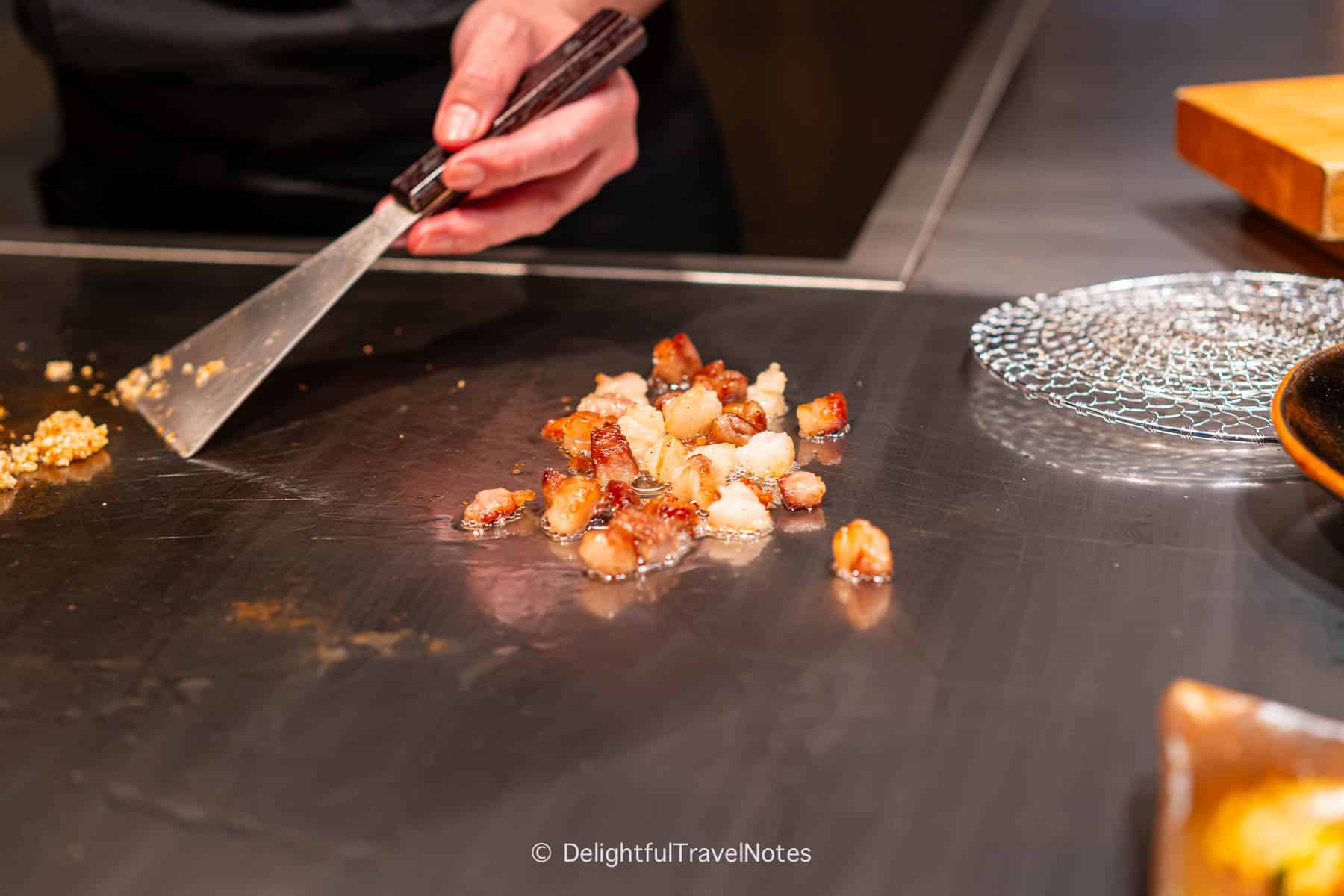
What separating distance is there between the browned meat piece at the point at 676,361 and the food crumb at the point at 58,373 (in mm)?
463

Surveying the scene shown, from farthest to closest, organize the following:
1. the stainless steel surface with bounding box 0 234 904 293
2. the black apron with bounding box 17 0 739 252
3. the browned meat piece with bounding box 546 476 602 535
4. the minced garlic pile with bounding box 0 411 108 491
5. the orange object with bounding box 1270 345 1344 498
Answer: the black apron with bounding box 17 0 739 252
the stainless steel surface with bounding box 0 234 904 293
the minced garlic pile with bounding box 0 411 108 491
the browned meat piece with bounding box 546 476 602 535
the orange object with bounding box 1270 345 1344 498

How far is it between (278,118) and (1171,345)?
3.05 ft

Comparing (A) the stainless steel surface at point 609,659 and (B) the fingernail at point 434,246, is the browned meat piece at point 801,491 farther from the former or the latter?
(B) the fingernail at point 434,246

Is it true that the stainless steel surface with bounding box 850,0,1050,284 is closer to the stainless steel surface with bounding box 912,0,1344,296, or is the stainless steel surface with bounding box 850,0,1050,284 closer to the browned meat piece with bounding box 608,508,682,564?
the stainless steel surface with bounding box 912,0,1344,296

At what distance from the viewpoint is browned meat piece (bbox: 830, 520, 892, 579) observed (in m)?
0.62

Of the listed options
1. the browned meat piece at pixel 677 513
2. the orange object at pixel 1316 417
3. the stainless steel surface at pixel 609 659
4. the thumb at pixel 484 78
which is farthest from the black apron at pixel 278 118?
the orange object at pixel 1316 417

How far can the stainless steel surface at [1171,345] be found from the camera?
0.76m

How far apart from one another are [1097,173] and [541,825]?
3.42ft

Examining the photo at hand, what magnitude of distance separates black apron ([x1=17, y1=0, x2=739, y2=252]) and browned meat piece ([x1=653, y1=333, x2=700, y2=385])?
1.82 feet

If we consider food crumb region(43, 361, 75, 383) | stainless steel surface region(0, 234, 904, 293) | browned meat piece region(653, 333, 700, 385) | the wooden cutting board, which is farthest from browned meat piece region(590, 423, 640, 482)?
the wooden cutting board

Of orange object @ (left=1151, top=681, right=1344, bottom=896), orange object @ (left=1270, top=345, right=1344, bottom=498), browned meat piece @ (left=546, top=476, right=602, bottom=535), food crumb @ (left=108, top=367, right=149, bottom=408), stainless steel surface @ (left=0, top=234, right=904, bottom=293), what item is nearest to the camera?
orange object @ (left=1151, top=681, right=1344, bottom=896)

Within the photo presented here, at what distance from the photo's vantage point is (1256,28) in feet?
5.81

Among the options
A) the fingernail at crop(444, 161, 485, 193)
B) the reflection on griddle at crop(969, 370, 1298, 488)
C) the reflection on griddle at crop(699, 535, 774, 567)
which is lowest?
the reflection on griddle at crop(969, 370, 1298, 488)

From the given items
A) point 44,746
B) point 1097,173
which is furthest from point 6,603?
point 1097,173
